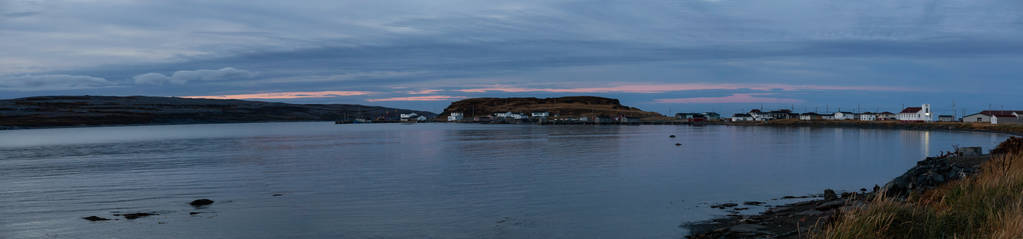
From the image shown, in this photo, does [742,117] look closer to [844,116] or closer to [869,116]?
[844,116]

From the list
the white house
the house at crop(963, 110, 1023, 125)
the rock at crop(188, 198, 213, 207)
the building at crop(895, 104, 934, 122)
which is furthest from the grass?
the white house

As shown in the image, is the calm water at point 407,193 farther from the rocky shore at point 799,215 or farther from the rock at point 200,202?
the rocky shore at point 799,215

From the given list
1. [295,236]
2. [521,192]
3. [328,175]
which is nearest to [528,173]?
[521,192]

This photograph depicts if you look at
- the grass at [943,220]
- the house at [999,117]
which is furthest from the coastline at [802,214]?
the house at [999,117]

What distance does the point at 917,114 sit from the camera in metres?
148

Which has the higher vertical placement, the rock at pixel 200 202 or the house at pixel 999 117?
the house at pixel 999 117

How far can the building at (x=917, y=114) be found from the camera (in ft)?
474

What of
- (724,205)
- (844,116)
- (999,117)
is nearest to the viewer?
(724,205)

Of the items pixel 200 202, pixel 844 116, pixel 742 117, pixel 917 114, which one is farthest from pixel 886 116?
pixel 200 202

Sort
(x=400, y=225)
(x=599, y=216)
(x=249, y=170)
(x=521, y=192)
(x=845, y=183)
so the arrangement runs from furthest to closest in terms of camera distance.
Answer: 1. (x=249, y=170)
2. (x=845, y=183)
3. (x=521, y=192)
4. (x=599, y=216)
5. (x=400, y=225)

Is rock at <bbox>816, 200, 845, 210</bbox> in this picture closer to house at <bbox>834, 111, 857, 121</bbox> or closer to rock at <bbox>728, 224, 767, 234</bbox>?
rock at <bbox>728, 224, 767, 234</bbox>

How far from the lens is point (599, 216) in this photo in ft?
65.9

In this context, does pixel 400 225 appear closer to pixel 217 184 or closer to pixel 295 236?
pixel 295 236

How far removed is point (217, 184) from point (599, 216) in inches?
758
